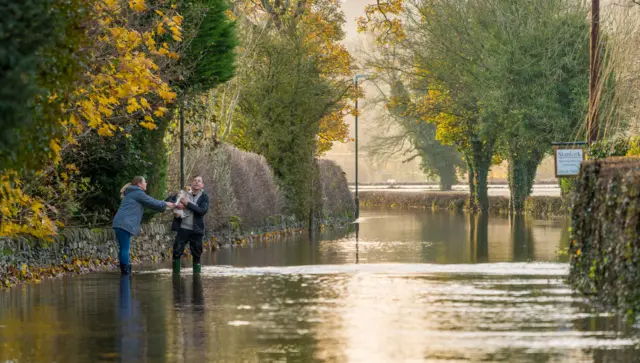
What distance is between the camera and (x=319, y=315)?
14.7 meters

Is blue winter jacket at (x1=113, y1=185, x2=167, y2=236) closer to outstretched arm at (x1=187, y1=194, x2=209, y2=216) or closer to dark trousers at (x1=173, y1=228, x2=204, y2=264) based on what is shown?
outstretched arm at (x1=187, y1=194, x2=209, y2=216)

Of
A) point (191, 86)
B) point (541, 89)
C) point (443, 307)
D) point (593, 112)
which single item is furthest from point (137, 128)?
point (541, 89)

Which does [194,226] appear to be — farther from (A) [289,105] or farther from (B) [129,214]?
(A) [289,105]

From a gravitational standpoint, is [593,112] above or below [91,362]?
above

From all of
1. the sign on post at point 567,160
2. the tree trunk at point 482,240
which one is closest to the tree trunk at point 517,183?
the tree trunk at point 482,240

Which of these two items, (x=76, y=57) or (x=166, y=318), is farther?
(x=166, y=318)

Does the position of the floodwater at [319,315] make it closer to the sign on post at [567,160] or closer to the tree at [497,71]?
the sign on post at [567,160]

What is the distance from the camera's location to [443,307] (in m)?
15.4

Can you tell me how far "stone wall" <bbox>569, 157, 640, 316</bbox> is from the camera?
1372cm

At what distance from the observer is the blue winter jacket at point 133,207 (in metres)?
20.9

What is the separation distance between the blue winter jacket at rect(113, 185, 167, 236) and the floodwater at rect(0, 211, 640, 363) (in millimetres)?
935

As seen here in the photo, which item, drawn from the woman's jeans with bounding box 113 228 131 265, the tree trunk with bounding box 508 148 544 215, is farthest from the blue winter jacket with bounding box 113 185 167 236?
the tree trunk with bounding box 508 148 544 215

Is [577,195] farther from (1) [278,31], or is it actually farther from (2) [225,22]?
(1) [278,31]

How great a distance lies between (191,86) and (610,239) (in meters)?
13.2
